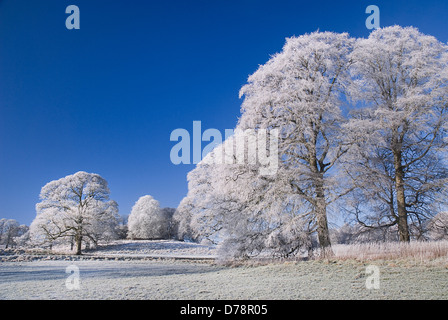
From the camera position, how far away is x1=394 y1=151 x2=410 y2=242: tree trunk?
13836mm

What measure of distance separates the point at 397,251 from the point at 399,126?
6.75 metres

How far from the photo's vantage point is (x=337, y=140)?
13.1 meters

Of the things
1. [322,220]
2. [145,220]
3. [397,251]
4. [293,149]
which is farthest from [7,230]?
[397,251]

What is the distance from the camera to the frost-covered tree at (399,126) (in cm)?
1334

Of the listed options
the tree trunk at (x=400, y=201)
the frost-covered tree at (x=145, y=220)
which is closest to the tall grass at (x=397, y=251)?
the tree trunk at (x=400, y=201)

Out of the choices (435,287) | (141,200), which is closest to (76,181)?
(141,200)

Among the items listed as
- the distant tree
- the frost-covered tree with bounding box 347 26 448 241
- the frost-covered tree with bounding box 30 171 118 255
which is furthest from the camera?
the distant tree

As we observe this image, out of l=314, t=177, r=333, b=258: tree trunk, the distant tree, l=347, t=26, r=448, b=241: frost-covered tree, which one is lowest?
the distant tree

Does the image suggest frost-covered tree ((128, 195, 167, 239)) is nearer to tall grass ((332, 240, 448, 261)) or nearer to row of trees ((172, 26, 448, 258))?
row of trees ((172, 26, 448, 258))

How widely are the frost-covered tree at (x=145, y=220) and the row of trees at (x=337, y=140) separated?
3484 centimetres

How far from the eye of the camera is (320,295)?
19.5 feet

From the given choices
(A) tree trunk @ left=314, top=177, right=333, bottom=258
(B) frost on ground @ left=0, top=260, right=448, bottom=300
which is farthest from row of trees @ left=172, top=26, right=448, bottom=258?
(B) frost on ground @ left=0, top=260, right=448, bottom=300

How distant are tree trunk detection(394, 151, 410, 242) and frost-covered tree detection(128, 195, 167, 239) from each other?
4001 centimetres
